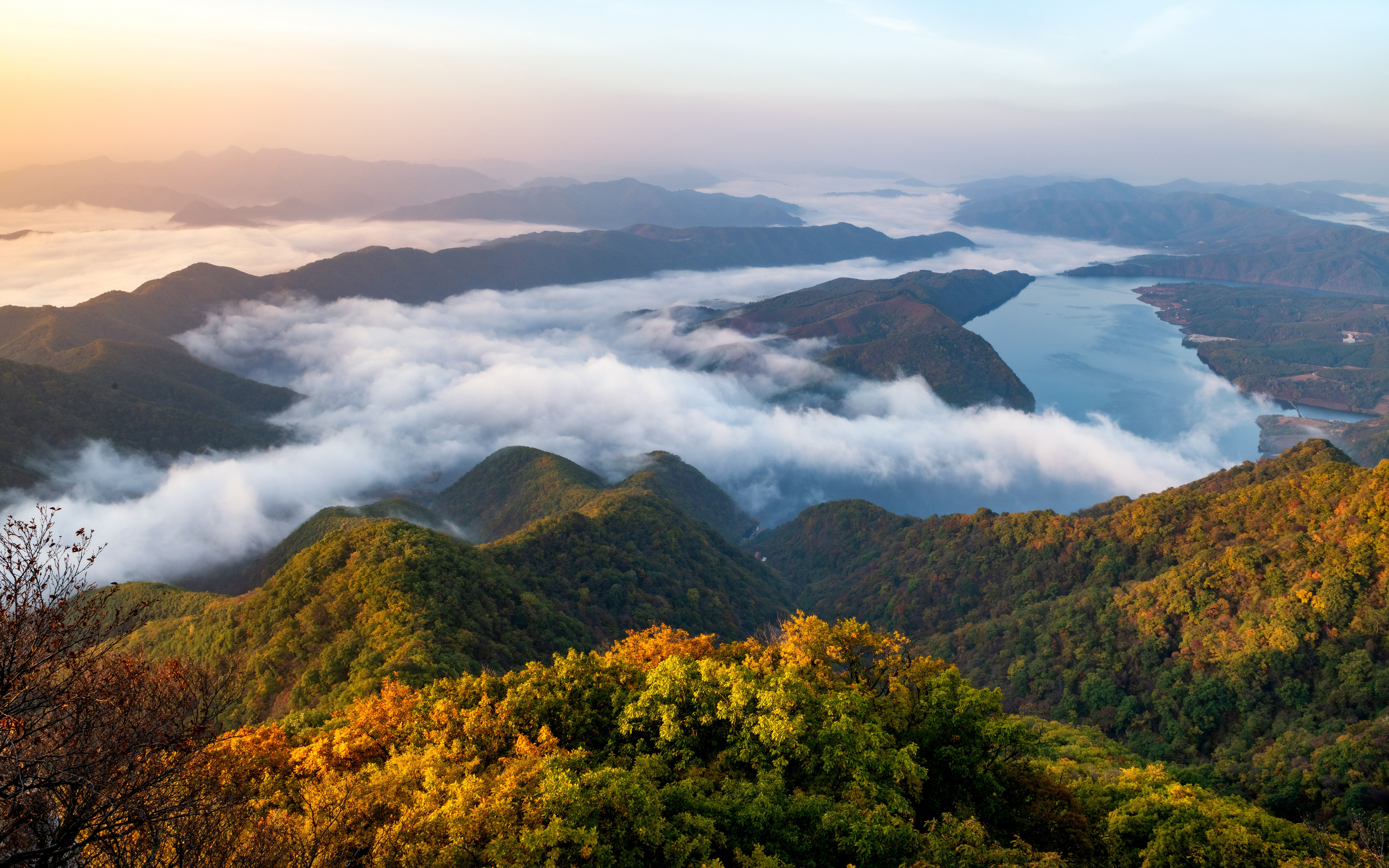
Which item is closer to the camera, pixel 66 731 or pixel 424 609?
pixel 66 731

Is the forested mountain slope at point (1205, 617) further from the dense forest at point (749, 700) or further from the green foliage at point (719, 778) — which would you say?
the green foliage at point (719, 778)

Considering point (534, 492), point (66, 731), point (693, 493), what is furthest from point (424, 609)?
point (693, 493)

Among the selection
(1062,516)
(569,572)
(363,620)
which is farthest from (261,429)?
(1062,516)

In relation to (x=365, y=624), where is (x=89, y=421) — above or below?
below

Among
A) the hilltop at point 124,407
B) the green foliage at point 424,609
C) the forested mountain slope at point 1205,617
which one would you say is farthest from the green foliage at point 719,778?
the hilltop at point 124,407

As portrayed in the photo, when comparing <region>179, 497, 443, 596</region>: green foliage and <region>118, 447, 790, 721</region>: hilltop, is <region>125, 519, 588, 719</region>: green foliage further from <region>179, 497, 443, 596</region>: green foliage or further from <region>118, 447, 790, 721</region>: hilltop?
<region>179, 497, 443, 596</region>: green foliage

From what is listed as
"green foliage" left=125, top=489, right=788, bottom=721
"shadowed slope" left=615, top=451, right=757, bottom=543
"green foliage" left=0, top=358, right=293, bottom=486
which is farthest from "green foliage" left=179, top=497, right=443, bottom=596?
"shadowed slope" left=615, top=451, right=757, bottom=543

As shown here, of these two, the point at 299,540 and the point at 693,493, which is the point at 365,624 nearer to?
the point at 299,540

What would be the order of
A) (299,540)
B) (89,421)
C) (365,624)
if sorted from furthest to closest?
1. (89,421)
2. (299,540)
3. (365,624)

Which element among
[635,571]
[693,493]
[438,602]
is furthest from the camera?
[693,493]
